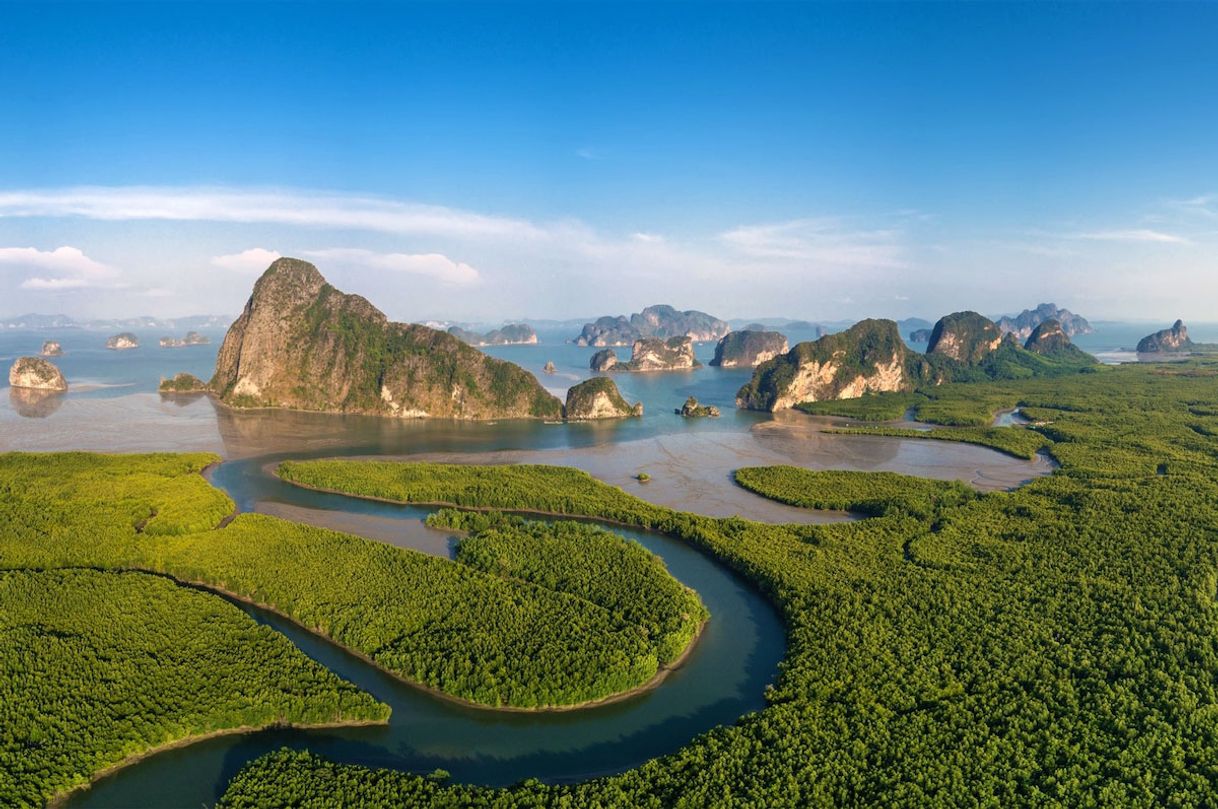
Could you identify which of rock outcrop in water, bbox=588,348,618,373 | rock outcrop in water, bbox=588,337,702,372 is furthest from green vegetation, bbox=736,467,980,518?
rock outcrop in water, bbox=588,337,702,372

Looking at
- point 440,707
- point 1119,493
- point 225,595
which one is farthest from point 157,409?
point 1119,493

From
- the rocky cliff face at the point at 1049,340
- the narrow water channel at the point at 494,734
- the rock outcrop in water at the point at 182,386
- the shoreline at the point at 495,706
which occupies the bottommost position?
the narrow water channel at the point at 494,734

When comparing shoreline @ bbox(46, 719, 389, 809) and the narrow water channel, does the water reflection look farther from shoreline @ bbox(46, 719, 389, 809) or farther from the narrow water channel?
shoreline @ bbox(46, 719, 389, 809)

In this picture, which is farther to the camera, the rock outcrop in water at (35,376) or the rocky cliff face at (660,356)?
the rocky cliff face at (660,356)

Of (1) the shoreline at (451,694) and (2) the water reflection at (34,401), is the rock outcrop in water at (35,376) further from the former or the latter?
(1) the shoreline at (451,694)

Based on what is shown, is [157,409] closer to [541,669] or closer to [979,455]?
[541,669]

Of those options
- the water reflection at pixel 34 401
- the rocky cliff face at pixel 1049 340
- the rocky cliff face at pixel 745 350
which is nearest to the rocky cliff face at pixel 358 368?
the water reflection at pixel 34 401
